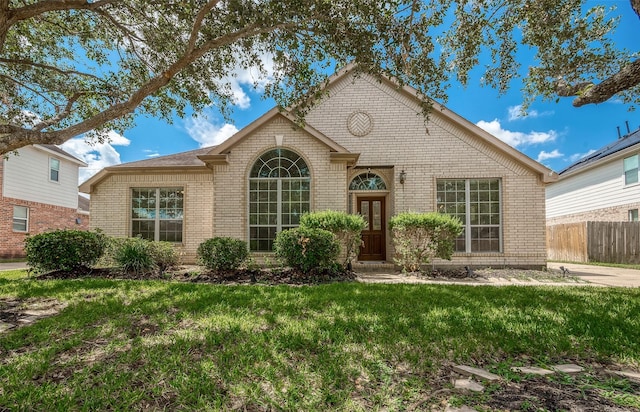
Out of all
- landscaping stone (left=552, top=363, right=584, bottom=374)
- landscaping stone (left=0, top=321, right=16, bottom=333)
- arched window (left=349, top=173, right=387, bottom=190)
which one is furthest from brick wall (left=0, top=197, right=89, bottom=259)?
landscaping stone (left=552, top=363, right=584, bottom=374)

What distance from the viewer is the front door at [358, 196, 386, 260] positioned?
1117cm

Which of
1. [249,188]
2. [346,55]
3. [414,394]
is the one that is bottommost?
[414,394]

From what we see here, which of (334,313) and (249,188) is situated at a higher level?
(249,188)

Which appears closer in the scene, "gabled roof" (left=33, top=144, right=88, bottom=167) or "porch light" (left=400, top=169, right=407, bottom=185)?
"porch light" (left=400, top=169, right=407, bottom=185)

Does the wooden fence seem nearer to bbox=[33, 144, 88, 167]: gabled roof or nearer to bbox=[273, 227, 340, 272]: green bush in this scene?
bbox=[273, 227, 340, 272]: green bush

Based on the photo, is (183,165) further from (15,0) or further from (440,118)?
(440,118)

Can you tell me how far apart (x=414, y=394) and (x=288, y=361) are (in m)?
1.20

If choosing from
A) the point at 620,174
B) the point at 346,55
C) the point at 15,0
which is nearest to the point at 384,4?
the point at 346,55

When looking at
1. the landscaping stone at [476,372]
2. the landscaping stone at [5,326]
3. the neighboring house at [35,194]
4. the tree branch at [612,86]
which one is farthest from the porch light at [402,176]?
the neighboring house at [35,194]

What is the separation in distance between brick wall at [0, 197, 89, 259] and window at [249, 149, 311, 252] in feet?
35.9

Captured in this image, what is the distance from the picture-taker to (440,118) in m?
10.6

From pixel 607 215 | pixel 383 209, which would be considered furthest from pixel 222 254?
pixel 607 215

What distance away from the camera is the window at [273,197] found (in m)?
9.86

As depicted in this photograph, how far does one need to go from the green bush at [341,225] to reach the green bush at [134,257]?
→ 435 centimetres
